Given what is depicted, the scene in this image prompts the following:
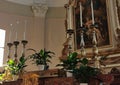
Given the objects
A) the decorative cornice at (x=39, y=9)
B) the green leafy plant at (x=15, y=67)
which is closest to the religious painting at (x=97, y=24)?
the decorative cornice at (x=39, y=9)

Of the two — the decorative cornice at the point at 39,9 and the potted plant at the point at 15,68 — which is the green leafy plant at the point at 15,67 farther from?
the decorative cornice at the point at 39,9

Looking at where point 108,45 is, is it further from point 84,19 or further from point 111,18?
point 84,19

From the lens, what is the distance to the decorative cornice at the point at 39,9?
6773 millimetres

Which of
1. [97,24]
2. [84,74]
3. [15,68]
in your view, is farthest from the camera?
[97,24]

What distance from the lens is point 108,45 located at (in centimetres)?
507

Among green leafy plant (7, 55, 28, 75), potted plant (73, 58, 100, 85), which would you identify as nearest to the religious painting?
green leafy plant (7, 55, 28, 75)

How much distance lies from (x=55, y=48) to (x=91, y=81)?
3937 millimetres

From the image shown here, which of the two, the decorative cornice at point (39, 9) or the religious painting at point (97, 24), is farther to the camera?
the decorative cornice at point (39, 9)

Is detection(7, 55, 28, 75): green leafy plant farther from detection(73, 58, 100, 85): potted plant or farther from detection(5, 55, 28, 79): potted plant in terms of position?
detection(73, 58, 100, 85): potted plant

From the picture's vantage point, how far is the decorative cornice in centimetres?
677

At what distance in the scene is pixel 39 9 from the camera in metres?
6.78

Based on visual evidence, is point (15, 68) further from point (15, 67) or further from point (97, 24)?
point (97, 24)

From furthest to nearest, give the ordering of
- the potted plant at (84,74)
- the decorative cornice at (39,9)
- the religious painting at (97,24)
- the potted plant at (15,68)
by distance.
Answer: the decorative cornice at (39,9) → the religious painting at (97,24) → the potted plant at (15,68) → the potted plant at (84,74)

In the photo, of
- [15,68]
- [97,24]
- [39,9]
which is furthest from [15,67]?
[39,9]
